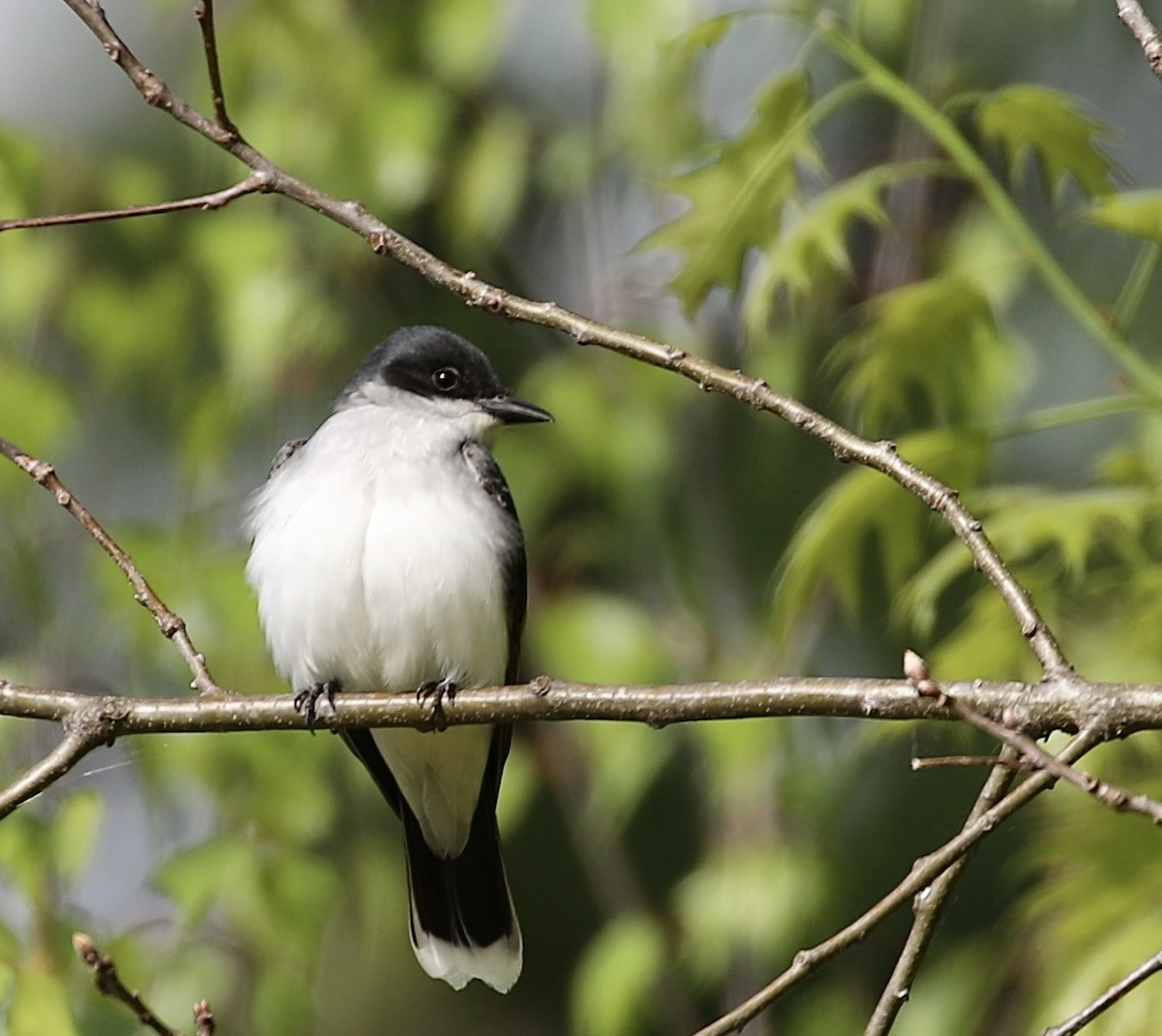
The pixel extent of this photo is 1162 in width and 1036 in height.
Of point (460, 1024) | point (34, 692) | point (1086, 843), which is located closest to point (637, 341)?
point (34, 692)

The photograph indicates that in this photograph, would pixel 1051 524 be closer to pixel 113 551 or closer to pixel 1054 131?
pixel 1054 131

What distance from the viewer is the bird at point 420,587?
3.49 metres

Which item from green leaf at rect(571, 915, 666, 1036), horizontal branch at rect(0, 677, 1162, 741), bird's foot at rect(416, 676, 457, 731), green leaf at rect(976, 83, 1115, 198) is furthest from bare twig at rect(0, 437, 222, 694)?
green leaf at rect(571, 915, 666, 1036)

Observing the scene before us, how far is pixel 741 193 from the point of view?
339 cm

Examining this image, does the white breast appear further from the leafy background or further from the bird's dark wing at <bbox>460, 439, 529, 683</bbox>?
the leafy background

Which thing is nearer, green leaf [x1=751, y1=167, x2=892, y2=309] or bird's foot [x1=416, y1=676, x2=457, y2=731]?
bird's foot [x1=416, y1=676, x2=457, y2=731]

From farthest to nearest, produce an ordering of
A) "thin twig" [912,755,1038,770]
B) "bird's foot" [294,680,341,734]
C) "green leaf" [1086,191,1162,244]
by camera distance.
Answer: "green leaf" [1086,191,1162,244]
"bird's foot" [294,680,341,734]
"thin twig" [912,755,1038,770]

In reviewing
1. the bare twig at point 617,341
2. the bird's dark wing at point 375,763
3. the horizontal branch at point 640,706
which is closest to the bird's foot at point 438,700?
the horizontal branch at point 640,706

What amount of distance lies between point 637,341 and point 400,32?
11.3ft

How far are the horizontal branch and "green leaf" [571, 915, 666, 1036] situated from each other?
91.2 inches

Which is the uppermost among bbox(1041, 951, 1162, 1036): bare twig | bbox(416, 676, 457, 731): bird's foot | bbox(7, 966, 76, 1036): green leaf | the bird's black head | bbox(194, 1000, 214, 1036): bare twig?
the bird's black head

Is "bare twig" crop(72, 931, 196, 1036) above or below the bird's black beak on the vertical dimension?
below

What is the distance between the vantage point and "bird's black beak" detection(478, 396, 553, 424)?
380cm

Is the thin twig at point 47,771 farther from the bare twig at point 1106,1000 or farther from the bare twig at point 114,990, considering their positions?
the bare twig at point 1106,1000
